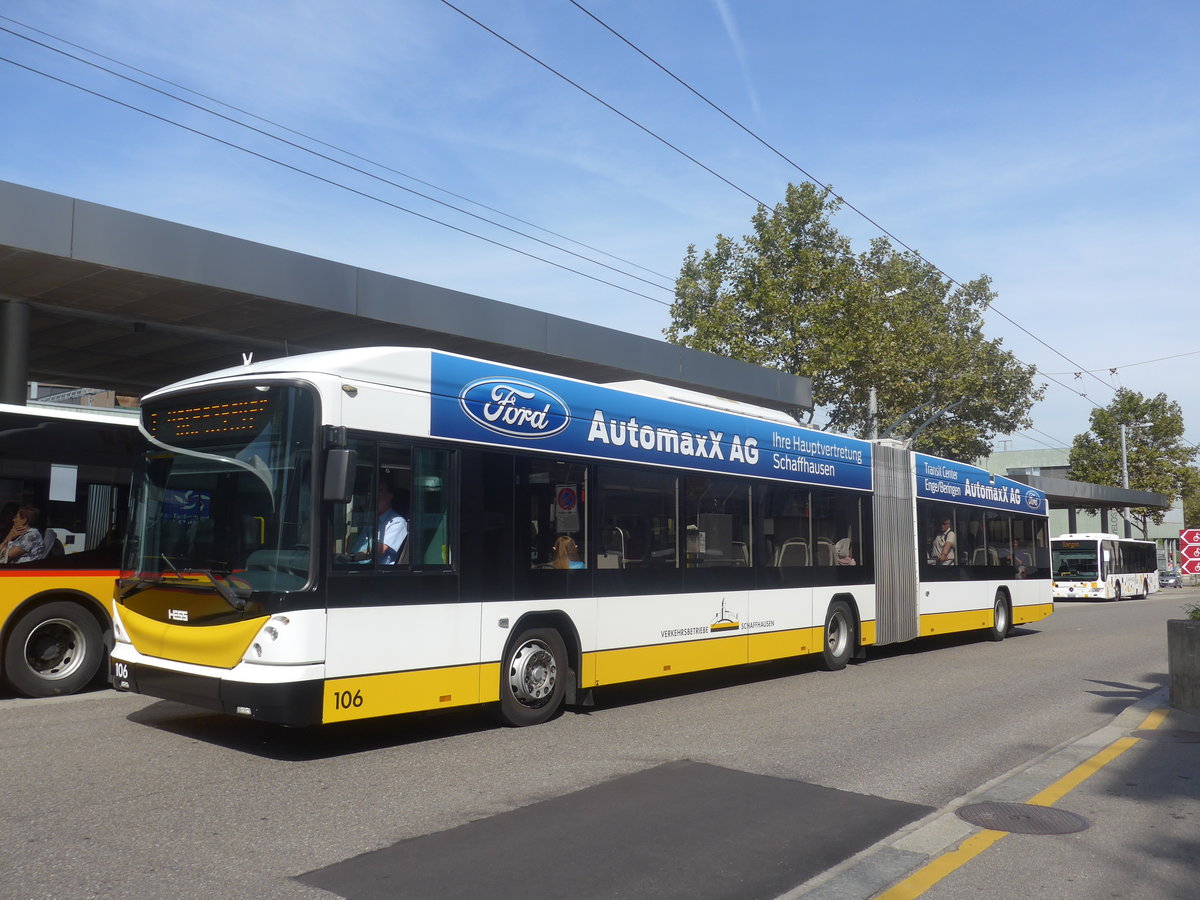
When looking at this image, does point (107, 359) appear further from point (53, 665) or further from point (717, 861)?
point (717, 861)

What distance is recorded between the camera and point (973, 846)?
5.61 meters

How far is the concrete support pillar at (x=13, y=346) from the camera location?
15.5 m

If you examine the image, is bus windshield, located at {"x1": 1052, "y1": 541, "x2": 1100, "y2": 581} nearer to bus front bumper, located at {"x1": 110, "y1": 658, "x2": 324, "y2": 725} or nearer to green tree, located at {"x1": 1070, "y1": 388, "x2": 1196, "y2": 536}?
green tree, located at {"x1": 1070, "y1": 388, "x2": 1196, "y2": 536}

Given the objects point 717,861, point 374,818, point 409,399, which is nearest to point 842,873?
point 717,861

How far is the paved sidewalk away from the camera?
494 cm

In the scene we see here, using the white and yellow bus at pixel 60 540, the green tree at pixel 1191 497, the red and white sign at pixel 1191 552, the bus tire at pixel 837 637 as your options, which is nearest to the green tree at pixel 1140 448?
the green tree at pixel 1191 497

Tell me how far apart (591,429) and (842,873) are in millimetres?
5686

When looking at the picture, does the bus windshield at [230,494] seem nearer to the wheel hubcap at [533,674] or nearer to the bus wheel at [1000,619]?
the wheel hubcap at [533,674]

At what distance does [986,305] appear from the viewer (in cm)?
5138

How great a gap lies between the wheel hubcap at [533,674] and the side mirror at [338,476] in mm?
2609

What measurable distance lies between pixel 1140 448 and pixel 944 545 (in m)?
54.1

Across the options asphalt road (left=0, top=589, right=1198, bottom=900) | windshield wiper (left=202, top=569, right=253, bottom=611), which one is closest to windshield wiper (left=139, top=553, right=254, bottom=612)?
windshield wiper (left=202, top=569, right=253, bottom=611)

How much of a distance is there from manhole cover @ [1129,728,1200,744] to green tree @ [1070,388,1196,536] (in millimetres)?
59687

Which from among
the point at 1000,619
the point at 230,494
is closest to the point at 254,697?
the point at 230,494
